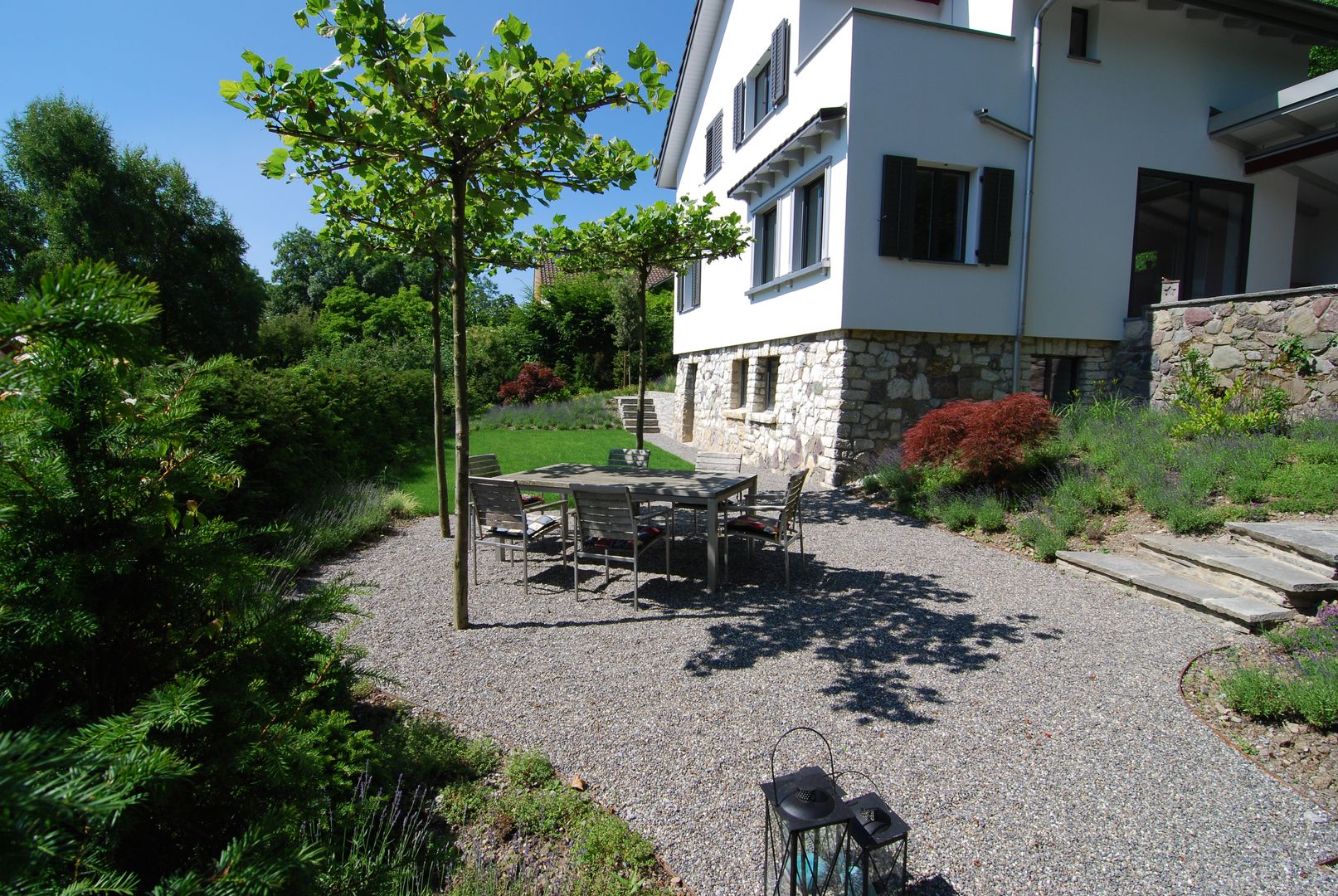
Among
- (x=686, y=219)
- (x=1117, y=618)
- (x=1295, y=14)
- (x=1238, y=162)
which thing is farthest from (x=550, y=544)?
(x=1295, y=14)

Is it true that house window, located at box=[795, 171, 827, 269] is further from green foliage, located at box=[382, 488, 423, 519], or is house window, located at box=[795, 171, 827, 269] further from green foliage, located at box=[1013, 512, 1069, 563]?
green foliage, located at box=[382, 488, 423, 519]

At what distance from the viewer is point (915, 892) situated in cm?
237

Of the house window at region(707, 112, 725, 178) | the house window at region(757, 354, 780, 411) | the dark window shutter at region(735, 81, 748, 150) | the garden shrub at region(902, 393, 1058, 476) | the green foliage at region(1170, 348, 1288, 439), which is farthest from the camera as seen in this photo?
the house window at region(707, 112, 725, 178)

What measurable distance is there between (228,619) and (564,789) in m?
1.77

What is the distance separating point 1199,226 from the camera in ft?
43.9

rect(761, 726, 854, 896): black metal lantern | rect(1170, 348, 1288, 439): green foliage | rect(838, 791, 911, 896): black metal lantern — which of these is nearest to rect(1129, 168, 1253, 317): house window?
rect(1170, 348, 1288, 439): green foliage

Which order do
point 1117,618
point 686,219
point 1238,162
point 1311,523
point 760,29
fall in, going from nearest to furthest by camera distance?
point 1117,618 < point 1311,523 < point 686,219 < point 1238,162 < point 760,29

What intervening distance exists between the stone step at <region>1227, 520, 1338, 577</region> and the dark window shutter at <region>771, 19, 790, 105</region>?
31.2ft

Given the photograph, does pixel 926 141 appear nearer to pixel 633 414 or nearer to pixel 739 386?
pixel 739 386

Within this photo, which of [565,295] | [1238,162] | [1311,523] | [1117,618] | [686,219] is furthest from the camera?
[565,295]

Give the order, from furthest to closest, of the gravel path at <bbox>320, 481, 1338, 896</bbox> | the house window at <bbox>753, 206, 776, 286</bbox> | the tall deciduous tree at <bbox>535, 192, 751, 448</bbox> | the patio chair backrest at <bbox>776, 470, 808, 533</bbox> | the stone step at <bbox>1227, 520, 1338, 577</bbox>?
the house window at <bbox>753, 206, 776, 286</bbox> → the tall deciduous tree at <bbox>535, 192, 751, 448</bbox> → the patio chair backrest at <bbox>776, 470, 808, 533</bbox> → the stone step at <bbox>1227, 520, 1338, 577</bbox> → the gravel path at <bbox>320, 481, 1338, 896</bbox>

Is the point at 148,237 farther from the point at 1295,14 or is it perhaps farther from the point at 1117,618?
the point at 1295,14

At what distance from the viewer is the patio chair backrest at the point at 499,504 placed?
5738mm

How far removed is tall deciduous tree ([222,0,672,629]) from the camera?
3.88 m
